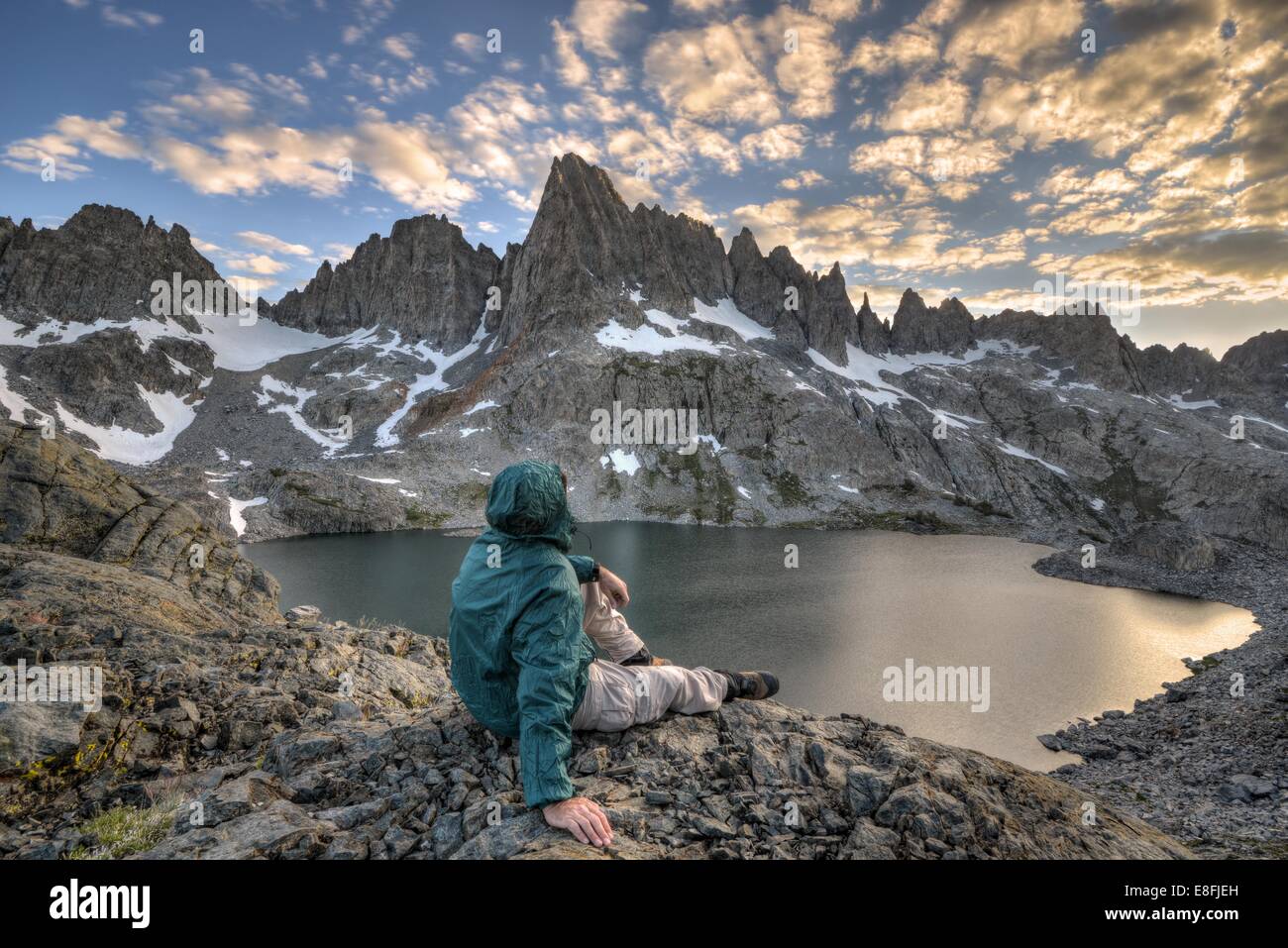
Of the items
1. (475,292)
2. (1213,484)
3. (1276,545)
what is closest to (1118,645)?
(1276,545)

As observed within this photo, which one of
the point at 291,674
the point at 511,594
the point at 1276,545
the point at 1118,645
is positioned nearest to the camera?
the point at 511,594

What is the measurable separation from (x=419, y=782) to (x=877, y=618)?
4693 centimetres

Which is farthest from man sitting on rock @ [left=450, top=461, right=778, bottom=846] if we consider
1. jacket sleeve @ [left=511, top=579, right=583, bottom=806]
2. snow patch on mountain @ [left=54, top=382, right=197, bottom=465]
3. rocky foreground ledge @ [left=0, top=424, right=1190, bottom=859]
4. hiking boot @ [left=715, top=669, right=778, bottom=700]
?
snow patch on mountain @ [left=54, top=382, right=197, bottom=465]

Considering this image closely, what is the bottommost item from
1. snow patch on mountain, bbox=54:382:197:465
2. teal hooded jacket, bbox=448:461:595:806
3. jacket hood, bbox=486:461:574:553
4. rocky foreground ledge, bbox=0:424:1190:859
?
rocky foreground ledge, bbox=0:424:1190:859

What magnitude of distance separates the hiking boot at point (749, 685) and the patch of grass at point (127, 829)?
18.5 ft

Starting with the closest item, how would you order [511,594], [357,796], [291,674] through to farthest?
[511,594], [357,796], [291,674]

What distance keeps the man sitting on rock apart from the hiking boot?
1.18 m

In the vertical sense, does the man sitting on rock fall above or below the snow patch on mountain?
below

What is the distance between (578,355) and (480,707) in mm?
136021

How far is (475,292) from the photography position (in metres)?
187

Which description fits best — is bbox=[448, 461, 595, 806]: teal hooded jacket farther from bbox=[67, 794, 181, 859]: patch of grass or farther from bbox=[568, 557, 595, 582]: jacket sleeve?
bbox=[67, 794, 181, 859]: patch of grass

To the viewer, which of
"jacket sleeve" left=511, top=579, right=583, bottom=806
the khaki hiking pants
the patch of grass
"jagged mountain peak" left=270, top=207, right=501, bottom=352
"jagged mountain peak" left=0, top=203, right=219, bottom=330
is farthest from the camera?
"jagged mountain peak" left=270, top=207, right=501, bottom=352

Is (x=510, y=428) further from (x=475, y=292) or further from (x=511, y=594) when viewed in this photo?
(x=511, y=594)

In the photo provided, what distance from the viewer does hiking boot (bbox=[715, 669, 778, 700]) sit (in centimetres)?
698
